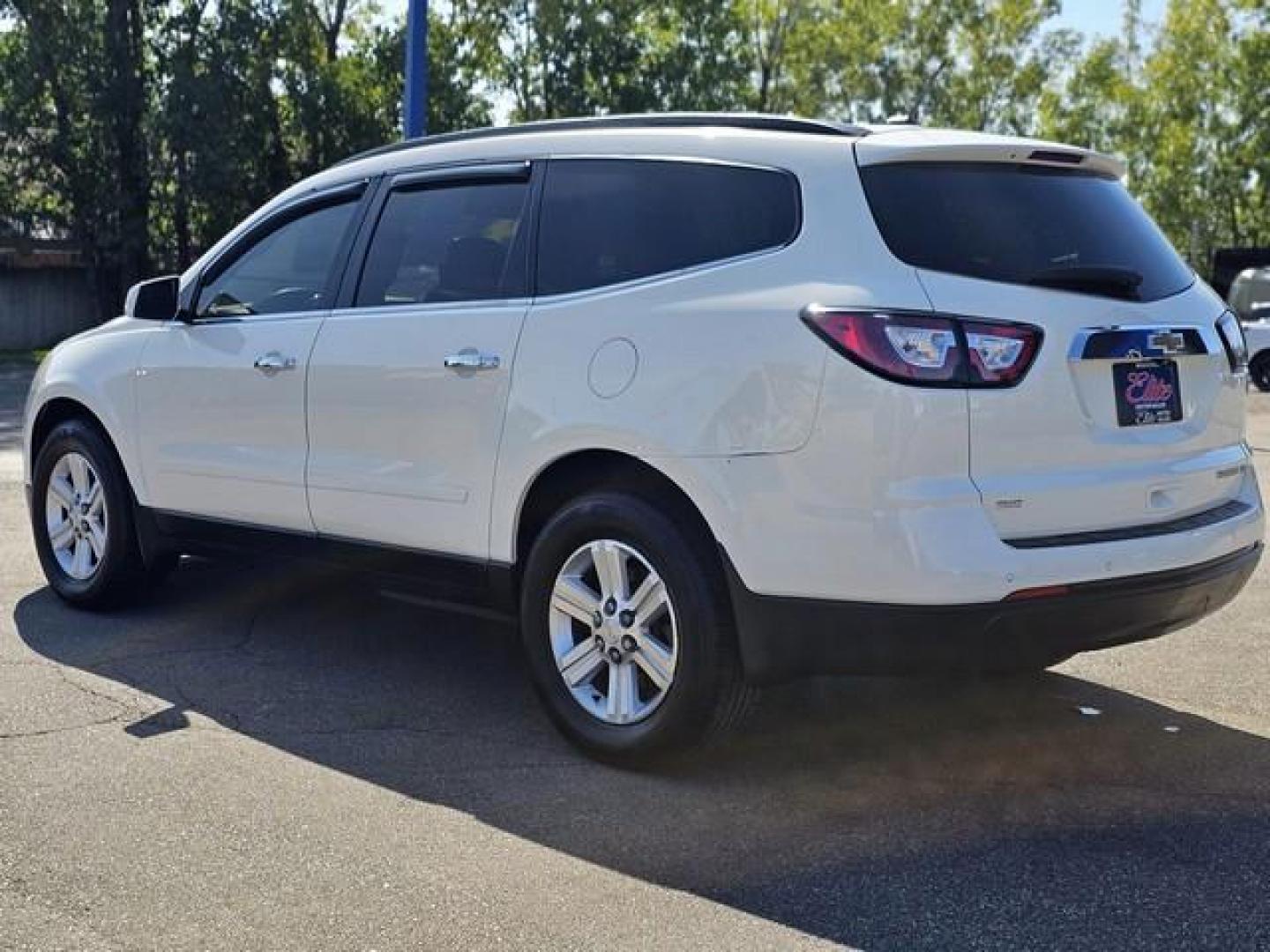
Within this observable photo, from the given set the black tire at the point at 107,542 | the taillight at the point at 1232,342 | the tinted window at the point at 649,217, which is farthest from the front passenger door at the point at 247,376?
the taillight at the point at 1232,342

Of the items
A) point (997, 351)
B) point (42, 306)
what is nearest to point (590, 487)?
point (997, 351)

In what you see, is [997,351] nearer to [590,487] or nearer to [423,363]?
[590,487]

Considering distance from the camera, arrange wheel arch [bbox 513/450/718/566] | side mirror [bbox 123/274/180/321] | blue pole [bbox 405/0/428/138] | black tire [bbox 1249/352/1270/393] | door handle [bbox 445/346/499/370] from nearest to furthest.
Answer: wheel arch [bbox 513/450/718/566]
door handle [bbox 445/346/499/370]
side mirror [bbox 123/274/180/321]
blue pole [bbox 405/0/428/138]
black tire [bbox 1249/352/1270/393]

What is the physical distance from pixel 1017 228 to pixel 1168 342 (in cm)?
53

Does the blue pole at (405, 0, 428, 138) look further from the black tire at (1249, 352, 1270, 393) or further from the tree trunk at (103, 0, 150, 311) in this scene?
the tree trunk at (103, 0, 150, 311)

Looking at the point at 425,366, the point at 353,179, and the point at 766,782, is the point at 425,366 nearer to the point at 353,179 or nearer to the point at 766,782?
the point at 353,179

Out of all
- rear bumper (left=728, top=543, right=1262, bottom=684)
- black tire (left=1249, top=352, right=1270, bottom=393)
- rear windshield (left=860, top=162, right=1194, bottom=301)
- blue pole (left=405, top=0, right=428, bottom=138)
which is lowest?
black tire (left=1249, top=352, right=1270, bottom=393)

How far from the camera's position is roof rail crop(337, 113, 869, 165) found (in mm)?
4543

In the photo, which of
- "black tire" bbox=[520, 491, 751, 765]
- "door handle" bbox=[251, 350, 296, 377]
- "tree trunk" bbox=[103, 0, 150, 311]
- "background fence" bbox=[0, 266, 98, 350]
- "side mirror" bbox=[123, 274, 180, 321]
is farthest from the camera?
"background fence" bbox=[0, 266, 98, 350]

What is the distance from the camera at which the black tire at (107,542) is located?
6367 millimetres

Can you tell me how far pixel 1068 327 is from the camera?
412cm

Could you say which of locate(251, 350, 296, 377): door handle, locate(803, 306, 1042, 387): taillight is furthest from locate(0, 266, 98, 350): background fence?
locate(803, 306, 1042, 387): taillight

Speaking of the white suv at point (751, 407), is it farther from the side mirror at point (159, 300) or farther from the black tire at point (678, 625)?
the side mirror at point (159, 300)

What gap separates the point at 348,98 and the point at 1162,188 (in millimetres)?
26544
